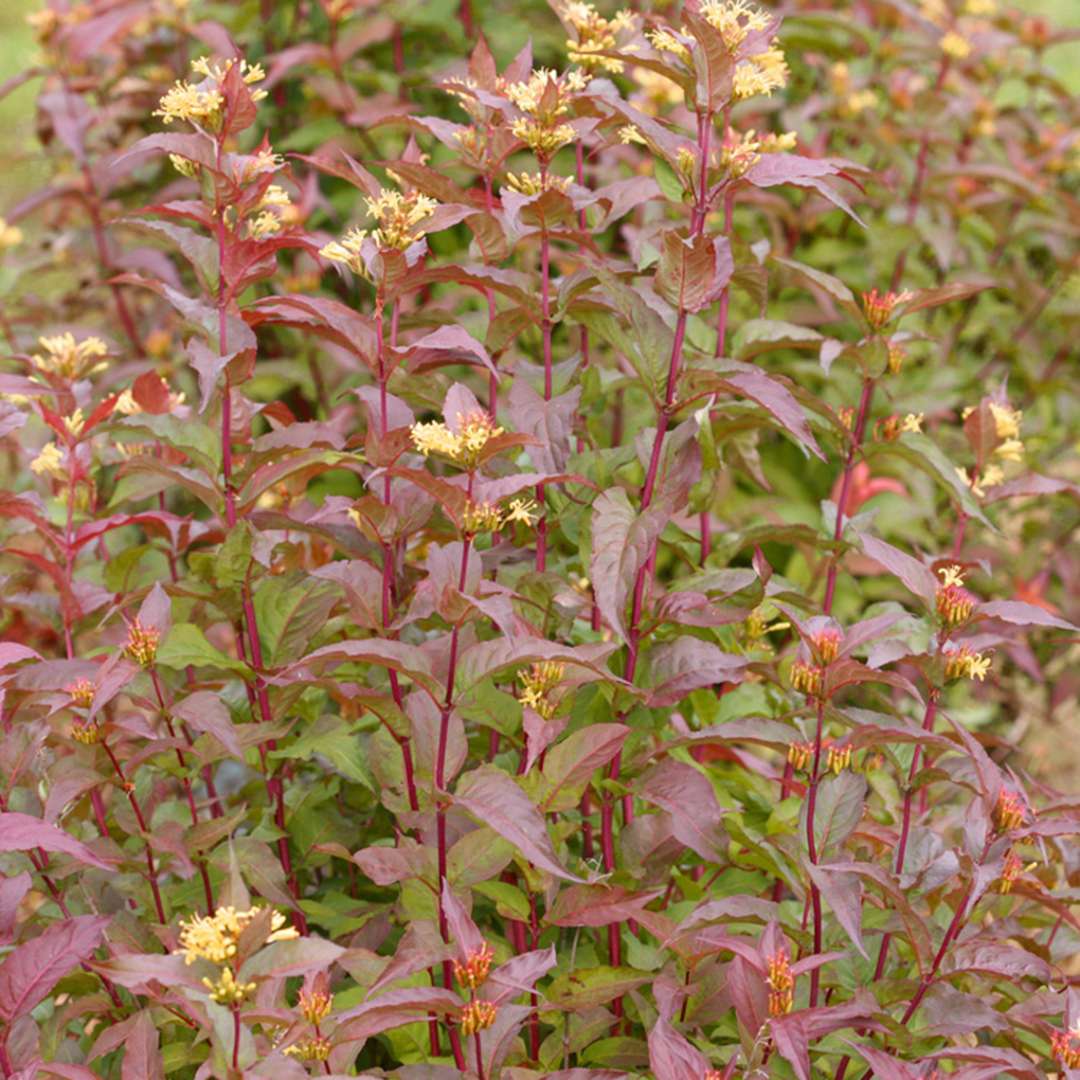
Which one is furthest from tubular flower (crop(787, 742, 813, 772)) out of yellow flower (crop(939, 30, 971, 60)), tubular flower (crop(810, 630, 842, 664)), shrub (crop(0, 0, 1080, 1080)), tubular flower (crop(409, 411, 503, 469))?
yellow flower (crop(939, 30, 971, 60))

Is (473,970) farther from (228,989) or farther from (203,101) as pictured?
(203,101)

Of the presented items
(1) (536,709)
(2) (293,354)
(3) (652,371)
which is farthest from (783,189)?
(1) (536,709)

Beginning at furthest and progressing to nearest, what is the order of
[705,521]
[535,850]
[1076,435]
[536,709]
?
[1076,435], [705,521], [536,709], [535,850]

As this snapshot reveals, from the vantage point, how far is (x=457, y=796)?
4.66 feet

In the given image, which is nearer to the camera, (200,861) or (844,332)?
(200,861)

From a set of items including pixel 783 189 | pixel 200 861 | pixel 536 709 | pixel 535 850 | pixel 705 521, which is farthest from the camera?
pixel 783 189

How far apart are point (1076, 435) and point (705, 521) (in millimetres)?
2042

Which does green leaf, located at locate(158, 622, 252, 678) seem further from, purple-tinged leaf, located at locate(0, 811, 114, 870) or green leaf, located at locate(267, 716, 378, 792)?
purple-tinged leaf, located at locate(0, 811, 114, 870)

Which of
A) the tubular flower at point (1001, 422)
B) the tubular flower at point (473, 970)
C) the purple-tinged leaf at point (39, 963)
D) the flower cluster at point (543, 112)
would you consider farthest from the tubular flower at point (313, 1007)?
the tubular flower at point (1001, 422)

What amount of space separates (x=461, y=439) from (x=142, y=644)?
0.44 m

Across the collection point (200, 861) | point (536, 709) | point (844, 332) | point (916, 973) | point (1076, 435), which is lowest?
point (1076, 435)

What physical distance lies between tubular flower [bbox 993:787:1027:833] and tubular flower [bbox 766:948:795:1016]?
0.87ft

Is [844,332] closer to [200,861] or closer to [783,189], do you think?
[783,189]

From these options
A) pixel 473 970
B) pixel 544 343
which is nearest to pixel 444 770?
pixel 473 970
